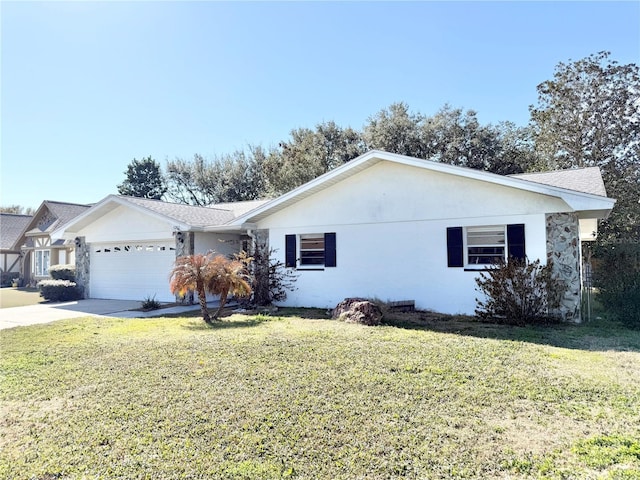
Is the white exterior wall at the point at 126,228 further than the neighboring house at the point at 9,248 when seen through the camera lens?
No

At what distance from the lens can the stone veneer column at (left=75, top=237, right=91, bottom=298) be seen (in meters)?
17.6

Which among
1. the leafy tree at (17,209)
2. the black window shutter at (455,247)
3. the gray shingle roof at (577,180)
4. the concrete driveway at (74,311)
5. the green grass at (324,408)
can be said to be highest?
the leafy tree at (17,209)

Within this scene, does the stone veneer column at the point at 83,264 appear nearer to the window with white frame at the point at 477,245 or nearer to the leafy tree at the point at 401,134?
the window with white frame at the point at 477,245

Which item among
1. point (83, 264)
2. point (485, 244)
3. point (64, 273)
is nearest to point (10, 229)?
point (64, 273)

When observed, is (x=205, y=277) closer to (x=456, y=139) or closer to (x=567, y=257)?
(x=567, y=257)

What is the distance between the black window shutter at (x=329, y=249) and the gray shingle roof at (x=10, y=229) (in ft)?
73.4

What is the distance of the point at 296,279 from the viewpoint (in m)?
13.4

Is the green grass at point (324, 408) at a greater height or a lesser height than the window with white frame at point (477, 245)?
lesser

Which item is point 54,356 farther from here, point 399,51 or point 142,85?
point 399,51

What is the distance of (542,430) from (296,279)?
9.96m

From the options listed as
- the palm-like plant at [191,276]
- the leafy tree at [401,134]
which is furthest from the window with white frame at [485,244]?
the leafy tree at [401,134]

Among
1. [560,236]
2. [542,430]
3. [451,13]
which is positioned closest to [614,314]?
[560,236]

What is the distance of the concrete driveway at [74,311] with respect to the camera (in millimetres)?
11500

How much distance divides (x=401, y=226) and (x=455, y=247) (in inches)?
64.0
